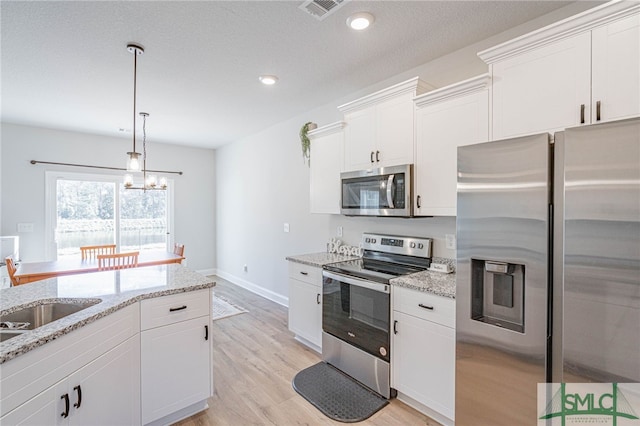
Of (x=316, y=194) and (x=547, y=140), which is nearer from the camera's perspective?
(x=547, y=140)


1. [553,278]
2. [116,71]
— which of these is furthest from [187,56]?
[553,278]

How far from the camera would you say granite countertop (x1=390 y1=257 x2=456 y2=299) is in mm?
1952

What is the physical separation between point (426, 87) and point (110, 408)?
300 cm

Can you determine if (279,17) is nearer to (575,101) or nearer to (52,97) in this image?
(575,101)

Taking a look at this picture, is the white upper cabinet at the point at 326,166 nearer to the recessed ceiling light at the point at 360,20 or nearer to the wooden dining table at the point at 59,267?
the recessed ceiling light at the point at 360,20

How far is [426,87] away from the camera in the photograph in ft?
8.13

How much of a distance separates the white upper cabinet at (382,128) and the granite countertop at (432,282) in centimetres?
90

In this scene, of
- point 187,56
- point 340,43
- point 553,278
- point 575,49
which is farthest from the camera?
point 187,56

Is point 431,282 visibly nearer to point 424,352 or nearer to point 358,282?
point 424,352

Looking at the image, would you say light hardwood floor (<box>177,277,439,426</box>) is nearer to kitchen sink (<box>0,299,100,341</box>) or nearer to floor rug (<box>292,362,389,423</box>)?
floor rug (<box>292,362,389,423</box>)

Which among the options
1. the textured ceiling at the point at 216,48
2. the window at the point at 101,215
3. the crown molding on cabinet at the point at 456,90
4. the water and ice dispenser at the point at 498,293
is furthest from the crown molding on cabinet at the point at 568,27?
the window at the point at 101,215

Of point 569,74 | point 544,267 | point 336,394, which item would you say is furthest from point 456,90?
point 336,394

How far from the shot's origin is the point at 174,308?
197 cm

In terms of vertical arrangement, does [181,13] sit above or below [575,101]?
above
